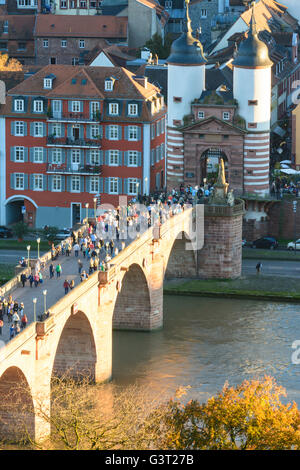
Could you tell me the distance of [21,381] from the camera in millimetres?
101312

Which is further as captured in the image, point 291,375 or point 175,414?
point 291,375

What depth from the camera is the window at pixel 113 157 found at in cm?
16588

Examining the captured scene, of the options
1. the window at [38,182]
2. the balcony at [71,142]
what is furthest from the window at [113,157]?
the window at [38,182]

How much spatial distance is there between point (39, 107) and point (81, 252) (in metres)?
40.0

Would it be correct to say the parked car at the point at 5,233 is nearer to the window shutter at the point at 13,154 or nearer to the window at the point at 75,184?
the window shutter at the point at 13,154

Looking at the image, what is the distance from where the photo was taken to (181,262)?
155125 mm

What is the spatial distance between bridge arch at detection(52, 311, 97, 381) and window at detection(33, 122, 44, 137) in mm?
50226

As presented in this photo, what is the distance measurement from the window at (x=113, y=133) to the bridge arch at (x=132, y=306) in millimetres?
31111

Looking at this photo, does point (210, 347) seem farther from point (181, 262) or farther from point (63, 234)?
point (63, 234)
